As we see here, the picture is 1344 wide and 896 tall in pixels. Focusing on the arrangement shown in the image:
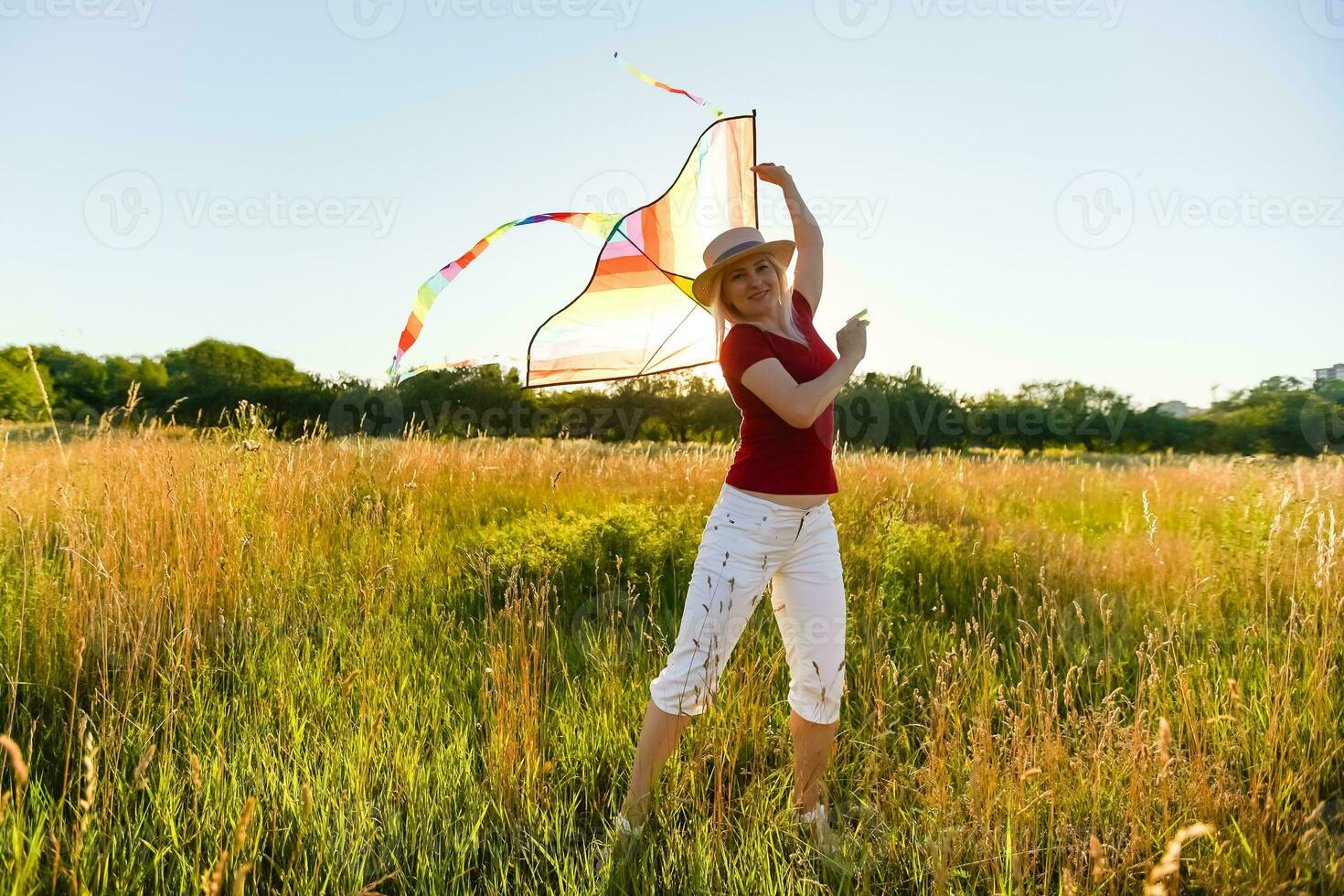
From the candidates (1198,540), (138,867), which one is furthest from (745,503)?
(1198,540)

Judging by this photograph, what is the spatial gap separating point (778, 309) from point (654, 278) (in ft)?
3.99

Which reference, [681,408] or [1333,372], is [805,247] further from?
[681,408]

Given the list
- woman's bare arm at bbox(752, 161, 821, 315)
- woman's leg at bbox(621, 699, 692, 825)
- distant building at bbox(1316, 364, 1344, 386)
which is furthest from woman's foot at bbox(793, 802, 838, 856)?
distant building at bbox(1316, 364, 1344, 386)

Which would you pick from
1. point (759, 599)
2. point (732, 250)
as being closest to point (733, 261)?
point (732, 250)

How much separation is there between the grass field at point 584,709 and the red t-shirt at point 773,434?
85cm

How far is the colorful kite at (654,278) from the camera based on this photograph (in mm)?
3393

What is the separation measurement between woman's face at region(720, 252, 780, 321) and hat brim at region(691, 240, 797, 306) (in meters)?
0.03

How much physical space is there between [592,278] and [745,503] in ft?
5.22

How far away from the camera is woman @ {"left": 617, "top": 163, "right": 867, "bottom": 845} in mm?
2287

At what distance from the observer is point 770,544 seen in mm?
2340

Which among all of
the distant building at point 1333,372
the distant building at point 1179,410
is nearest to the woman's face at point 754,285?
the distant building at point 1333,372

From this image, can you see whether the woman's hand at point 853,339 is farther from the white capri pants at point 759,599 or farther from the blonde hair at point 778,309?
the white capri pants at point 759,599

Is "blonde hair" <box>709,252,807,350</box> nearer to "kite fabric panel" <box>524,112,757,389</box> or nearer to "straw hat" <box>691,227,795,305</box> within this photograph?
"straw hat" <box>691,227,795,305</box>

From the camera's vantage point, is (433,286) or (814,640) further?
(433,286)
